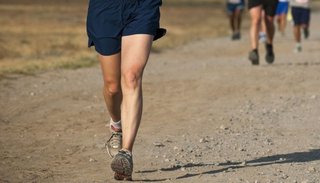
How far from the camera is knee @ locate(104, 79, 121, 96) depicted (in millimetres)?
7289

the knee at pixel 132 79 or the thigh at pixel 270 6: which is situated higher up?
the knee at pixel 132 79

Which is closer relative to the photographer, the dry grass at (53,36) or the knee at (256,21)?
the knee at (256,21)

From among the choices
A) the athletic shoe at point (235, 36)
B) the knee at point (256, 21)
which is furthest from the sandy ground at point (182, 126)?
the athletic shoe at point (235, 36)

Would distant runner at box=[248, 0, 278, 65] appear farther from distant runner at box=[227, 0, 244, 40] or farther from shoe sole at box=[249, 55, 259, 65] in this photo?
distant runner at box=[227, 0, 244, 40]

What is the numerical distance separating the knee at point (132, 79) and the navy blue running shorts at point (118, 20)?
1.01ft

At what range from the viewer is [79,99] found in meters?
12.1

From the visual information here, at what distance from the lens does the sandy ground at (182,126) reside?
734 centimetres

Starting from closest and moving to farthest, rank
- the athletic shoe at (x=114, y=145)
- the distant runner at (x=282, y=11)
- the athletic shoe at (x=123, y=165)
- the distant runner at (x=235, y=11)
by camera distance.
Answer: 1. the athletic shoe at (x=123, y=165)
2. the athletic shoe at (x=114, y=145)
3. the distant runner at (x=282, y=11)
4. the distant runner at (x=235, y=11)

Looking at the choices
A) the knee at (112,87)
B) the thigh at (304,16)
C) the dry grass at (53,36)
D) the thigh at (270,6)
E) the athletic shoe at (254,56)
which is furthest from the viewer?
the thigh at (304,16)

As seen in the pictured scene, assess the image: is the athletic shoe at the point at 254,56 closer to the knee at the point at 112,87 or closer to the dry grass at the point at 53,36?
the dry grass at the point at 53,36

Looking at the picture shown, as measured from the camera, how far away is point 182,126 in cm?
962

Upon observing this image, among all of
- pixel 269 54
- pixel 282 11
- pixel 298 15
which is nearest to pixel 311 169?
pixel 269 54

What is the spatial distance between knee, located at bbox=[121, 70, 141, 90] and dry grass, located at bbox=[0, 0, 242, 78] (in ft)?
27.8

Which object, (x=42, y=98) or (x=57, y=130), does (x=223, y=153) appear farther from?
(x=42, y=98)
